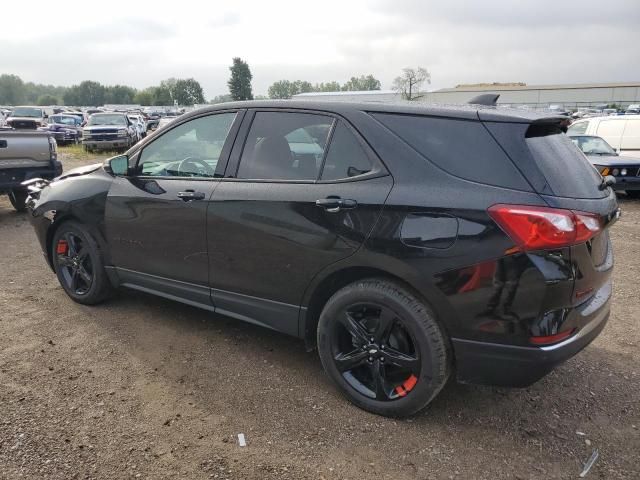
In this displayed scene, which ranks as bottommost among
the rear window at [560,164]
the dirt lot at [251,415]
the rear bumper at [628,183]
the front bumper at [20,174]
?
the dirt lot at [251,415]

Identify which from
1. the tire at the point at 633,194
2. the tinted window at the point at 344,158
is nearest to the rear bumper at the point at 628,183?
the tire at the point at 633,194

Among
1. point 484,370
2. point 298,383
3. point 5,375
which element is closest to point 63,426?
point 5,375

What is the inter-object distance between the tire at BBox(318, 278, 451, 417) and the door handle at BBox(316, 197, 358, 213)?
0.44 m

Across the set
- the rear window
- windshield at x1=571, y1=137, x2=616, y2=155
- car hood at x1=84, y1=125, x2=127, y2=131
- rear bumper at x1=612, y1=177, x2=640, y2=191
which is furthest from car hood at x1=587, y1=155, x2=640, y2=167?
car hood at x1=84, y1=125, x2=127, y2=131

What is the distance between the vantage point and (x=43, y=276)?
17.9 ft

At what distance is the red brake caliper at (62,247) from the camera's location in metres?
4.62

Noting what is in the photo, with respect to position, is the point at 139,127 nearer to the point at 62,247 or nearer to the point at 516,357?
the point at 62,247

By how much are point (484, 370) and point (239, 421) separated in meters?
1.40

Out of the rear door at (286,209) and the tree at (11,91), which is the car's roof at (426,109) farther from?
the tree at (11,91)

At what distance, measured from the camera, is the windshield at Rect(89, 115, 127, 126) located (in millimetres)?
21797

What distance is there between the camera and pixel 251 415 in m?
2.98

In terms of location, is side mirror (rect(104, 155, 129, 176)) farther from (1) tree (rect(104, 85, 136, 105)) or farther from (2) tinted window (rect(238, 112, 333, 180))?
(1) tree (rect(104, 85, 136, 105))

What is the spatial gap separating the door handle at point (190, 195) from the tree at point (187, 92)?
117 metres

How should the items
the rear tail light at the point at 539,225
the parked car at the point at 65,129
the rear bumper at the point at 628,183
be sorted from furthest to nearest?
the parked car at the point at 65,129 < the rear bumper at the point at 628,183 < the rear tail light at the point at 539,225
